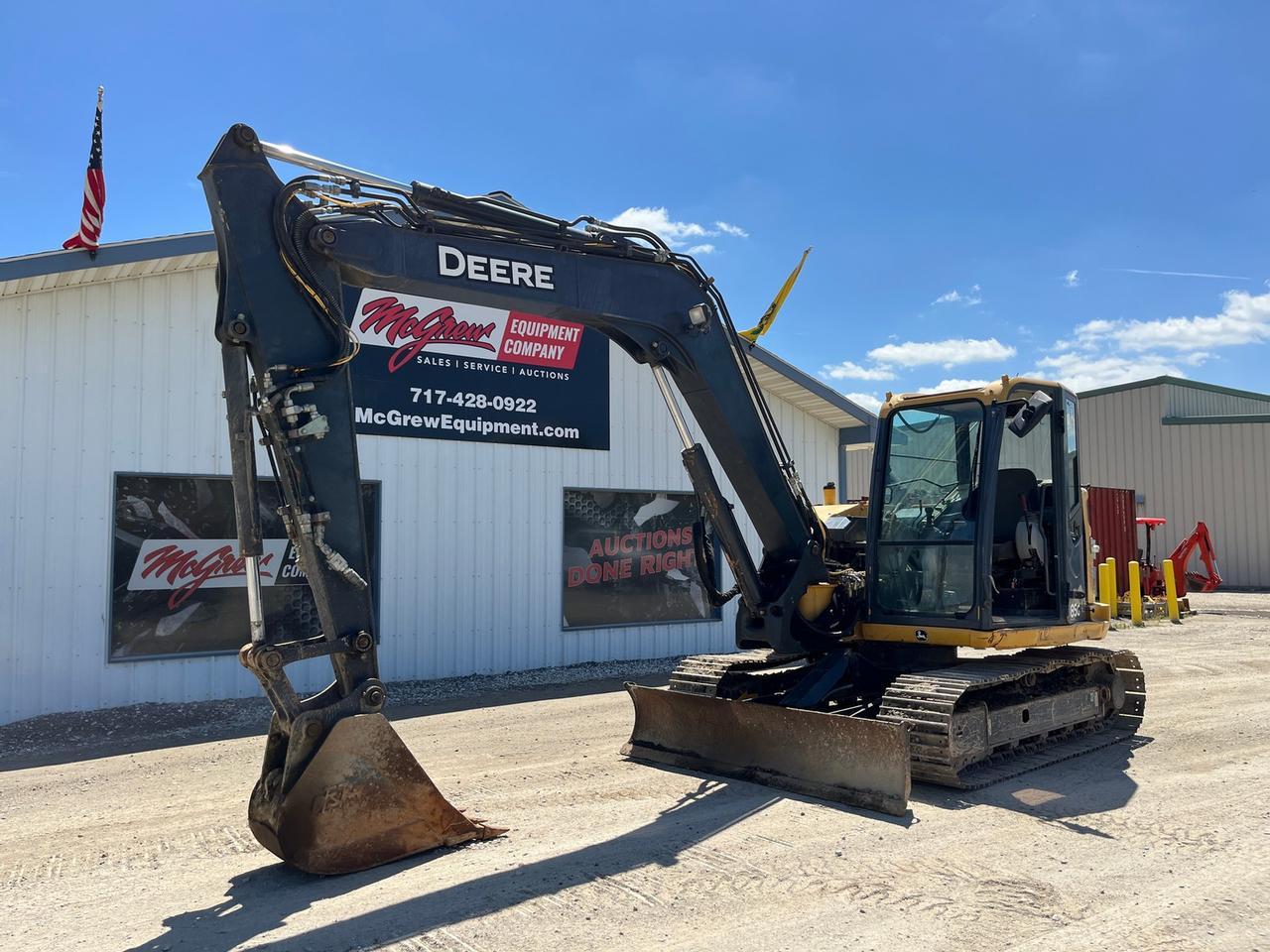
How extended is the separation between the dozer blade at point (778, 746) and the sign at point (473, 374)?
196 inches

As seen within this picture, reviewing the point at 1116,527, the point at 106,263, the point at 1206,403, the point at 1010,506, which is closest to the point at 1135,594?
the point at 1116,527

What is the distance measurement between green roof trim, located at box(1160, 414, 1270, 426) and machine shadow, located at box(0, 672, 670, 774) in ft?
86.8

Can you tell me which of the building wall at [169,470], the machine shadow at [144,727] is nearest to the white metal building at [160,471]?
the building wall at [169,470]

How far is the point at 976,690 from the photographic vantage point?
6980 mm

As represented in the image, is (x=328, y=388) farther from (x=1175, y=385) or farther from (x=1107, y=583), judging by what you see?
(x=1175, y=385)

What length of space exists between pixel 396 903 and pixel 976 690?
14.5 feet

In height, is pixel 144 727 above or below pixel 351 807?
below

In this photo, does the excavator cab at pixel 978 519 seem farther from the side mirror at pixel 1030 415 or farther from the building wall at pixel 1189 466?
the building wall at pixel 1189 466

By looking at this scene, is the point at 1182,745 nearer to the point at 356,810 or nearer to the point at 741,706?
the point at 741,706

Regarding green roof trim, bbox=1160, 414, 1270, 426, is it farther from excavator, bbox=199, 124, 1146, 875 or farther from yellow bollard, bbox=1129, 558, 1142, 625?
excavator, bbox=199, 124, 1146, 875

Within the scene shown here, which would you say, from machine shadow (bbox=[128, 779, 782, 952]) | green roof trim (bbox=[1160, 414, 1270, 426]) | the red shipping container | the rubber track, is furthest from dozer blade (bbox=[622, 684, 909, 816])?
green roof trim (bbox=[1160, 414, 1270, 426])

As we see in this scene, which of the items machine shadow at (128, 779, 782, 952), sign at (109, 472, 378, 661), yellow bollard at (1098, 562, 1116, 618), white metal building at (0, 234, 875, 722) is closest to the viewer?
machine shadow at (128, 779, 782, 952)

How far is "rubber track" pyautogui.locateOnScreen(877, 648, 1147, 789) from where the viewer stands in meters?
6.34

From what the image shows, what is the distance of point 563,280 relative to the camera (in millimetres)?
6090
